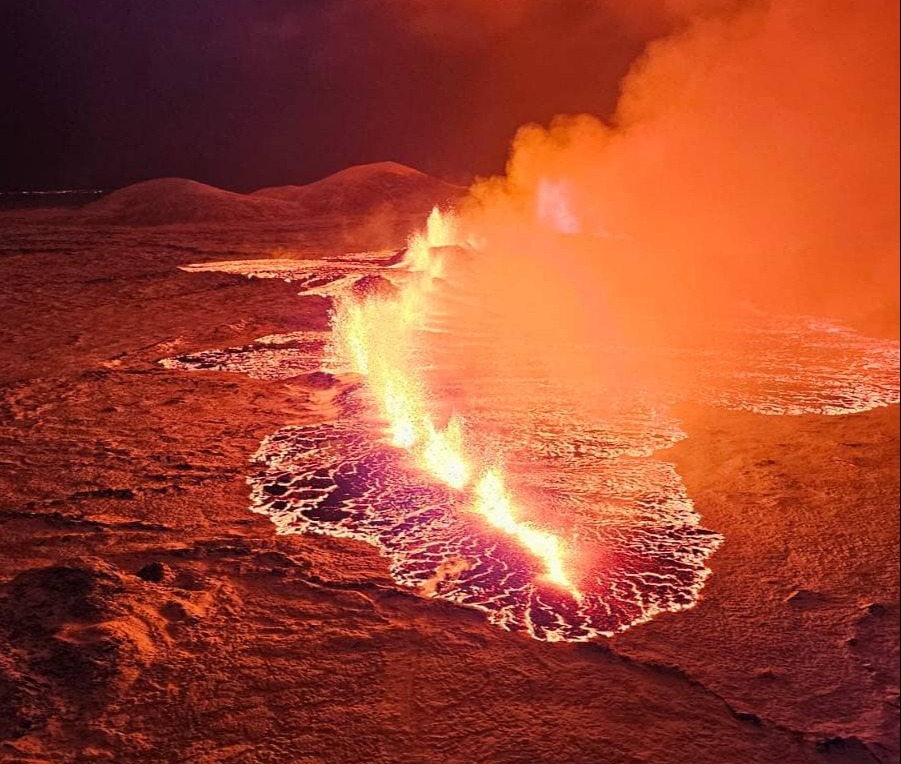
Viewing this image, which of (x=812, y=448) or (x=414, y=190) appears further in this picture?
(x=414, y=190)

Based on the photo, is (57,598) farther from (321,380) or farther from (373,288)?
(373,288)

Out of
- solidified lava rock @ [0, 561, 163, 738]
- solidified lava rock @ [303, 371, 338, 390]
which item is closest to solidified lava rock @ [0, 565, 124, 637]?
solidified lava rock @ [0, 561, 163, 738]

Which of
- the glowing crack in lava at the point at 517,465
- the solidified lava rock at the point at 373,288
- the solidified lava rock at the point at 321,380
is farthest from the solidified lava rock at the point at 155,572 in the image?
the solidified lava rock at the point at 373,288

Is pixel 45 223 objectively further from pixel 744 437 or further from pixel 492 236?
pixel 744 437

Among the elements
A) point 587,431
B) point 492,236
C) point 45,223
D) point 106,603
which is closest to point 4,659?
point 106,603

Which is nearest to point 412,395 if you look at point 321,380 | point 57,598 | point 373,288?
point 321,380

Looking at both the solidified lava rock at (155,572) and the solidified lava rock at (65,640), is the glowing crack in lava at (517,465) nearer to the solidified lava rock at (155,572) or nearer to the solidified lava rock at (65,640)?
the solidified lava rock at (155,572)
